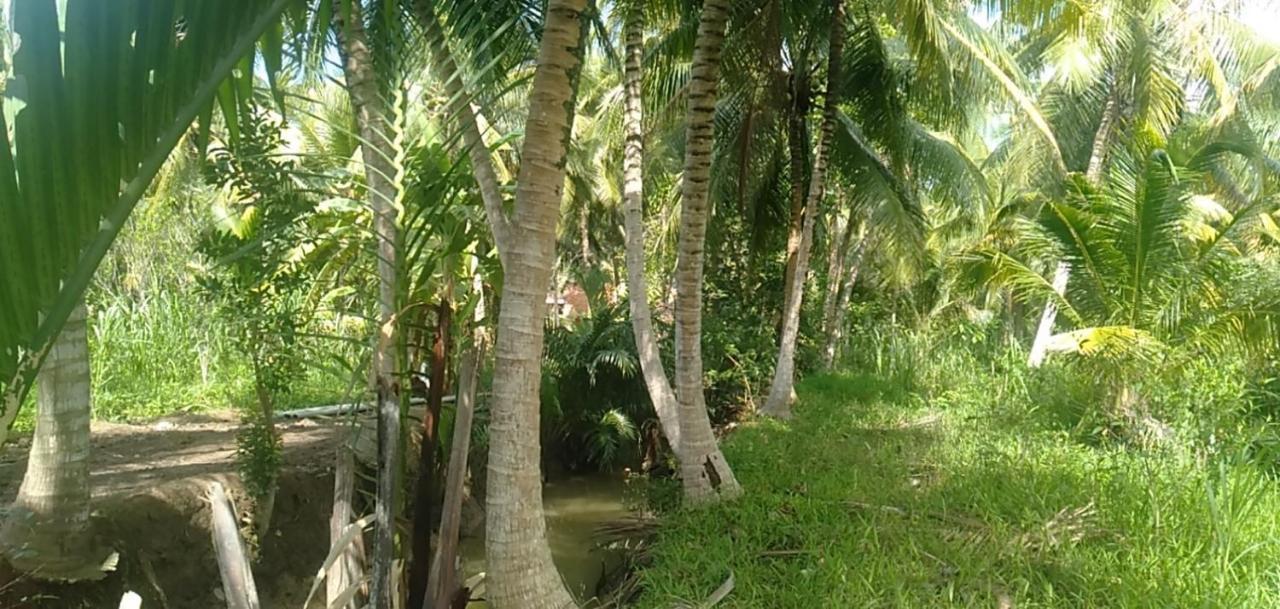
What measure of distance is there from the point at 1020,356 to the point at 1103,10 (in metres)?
4.30

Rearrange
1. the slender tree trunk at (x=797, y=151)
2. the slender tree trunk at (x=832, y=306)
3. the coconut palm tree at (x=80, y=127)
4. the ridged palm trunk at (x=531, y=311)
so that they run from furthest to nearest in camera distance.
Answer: the slender tree trunk at (x=832, y=306), the slender tree trunk at (x=797, y=151), the ridged palm trunk at (x=531, y=311), the coconut palm tree at (x=80, y=127)

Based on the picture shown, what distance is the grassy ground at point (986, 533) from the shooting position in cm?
362

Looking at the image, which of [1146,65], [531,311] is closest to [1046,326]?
[1146,65]

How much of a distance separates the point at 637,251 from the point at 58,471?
3.81m

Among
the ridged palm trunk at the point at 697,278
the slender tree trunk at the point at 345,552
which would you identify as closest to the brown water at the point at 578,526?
the ridged palm trunk at the point at 697,278

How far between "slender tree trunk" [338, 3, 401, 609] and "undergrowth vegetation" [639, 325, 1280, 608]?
1820mm

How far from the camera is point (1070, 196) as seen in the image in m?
7.94

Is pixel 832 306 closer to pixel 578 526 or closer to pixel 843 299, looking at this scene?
pixel 843 299

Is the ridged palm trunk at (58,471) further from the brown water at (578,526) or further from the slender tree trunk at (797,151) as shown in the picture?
the slender tree trunk at (797,151)

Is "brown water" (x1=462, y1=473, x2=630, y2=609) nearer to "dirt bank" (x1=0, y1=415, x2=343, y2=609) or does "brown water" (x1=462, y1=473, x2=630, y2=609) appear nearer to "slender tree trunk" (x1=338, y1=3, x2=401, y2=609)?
"dirt bank" (x1=0, y1=415, x2=343, y2=609)

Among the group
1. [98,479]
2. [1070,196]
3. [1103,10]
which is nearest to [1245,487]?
[1070,196]

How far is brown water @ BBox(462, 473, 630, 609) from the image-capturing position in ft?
19.6

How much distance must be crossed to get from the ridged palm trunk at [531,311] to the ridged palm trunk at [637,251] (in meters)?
2.81

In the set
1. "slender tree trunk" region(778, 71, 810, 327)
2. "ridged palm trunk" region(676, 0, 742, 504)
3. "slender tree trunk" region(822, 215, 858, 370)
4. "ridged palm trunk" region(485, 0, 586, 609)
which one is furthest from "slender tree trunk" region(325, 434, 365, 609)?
"slender tree trunk" region(822, 215, 858, 370)
